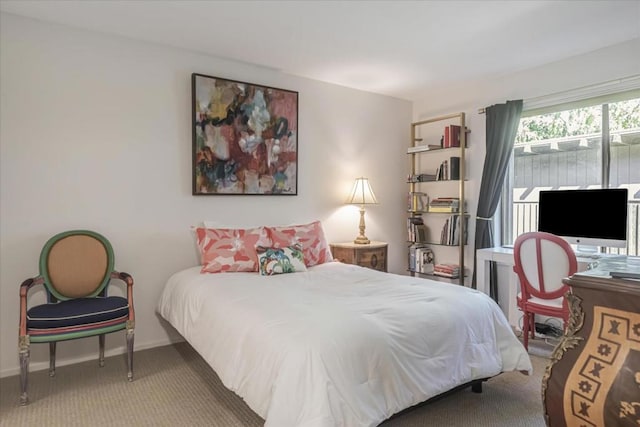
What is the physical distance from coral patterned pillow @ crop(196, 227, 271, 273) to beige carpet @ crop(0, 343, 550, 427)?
748 mm

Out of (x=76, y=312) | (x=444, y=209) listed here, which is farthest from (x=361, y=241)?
(x=76, y=312)

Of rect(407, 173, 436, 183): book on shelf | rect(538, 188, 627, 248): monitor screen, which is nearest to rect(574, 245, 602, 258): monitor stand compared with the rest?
rect(538, 188, 627, 248): monitor screen

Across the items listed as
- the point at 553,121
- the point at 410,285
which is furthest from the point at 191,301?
the point at 553,121

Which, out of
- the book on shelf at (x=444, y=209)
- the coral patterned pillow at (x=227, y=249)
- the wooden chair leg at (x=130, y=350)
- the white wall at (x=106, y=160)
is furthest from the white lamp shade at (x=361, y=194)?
the wooden chair leg at (x=130, y=350)

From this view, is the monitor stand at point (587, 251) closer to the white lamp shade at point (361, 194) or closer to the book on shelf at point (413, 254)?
the book on shelf at point (413, 254)

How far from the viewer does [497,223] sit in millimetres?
4137

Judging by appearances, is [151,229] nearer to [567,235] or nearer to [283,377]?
[283,377]

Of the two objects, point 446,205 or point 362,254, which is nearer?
point 362,254

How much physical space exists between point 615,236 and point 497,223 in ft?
3.83

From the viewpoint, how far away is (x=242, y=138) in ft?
11.9

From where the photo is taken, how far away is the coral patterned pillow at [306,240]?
3.42 m

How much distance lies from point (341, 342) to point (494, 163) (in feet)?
10.0

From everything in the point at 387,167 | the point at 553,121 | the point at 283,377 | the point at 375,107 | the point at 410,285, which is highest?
the point at 375,107

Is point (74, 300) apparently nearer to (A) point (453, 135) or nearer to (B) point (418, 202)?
(B) point (418, 202)
